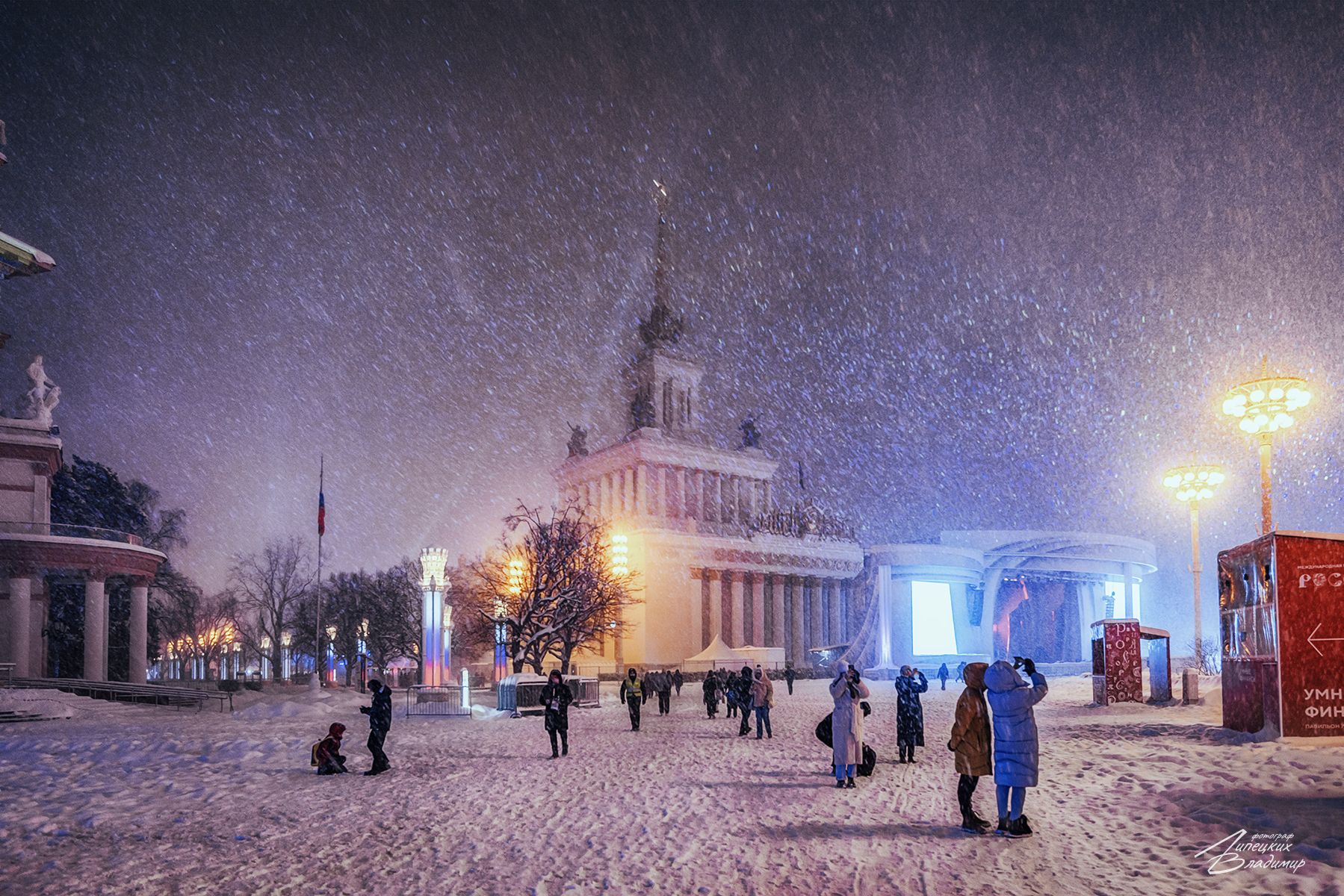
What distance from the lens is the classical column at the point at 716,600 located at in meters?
74.8

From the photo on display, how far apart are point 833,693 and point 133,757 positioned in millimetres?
12439

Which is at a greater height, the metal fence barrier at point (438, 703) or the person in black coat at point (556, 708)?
the person in black coat at point (556, 708)

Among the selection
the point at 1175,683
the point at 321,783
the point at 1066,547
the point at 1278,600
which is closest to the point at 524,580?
the point at 1175,683

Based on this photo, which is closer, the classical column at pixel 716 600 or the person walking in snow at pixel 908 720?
the person walking in snow at pixel 908 720

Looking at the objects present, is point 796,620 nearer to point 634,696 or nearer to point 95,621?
point 95,621

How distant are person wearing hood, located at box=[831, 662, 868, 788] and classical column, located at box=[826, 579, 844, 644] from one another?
7132 centimetres

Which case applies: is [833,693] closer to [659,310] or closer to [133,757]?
[133,757]

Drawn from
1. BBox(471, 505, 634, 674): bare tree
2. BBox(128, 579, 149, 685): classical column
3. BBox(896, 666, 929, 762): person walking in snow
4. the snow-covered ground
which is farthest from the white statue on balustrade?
BBox(896, 666, 929, 762): person walking in snow

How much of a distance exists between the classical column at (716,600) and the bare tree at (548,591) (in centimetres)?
1832

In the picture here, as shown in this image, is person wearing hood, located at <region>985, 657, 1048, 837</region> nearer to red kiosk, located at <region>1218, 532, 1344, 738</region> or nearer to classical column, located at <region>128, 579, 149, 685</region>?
→ red kiosk, located at <region>1218, 532, 1344, 738</region>

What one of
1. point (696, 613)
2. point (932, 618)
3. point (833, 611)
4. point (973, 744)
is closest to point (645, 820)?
point (973, 744)

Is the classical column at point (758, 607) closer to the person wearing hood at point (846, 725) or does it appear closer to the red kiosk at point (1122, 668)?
the red kiosk at point (1122, 668)

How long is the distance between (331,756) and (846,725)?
8.17 m

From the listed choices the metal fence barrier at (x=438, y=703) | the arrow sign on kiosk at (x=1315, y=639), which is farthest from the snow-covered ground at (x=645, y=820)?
the metal fence barrier at (x=438, y=703)
